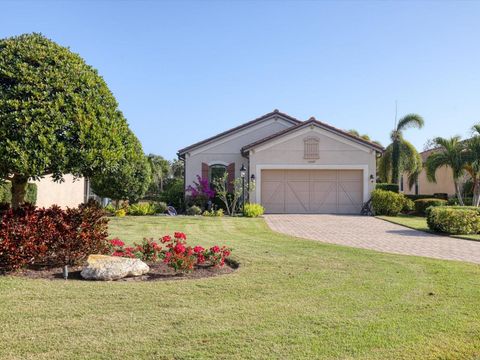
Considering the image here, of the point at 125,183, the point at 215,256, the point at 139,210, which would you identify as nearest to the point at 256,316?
the point at 215,256

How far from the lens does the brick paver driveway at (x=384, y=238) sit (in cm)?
1035

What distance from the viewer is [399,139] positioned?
27094mm

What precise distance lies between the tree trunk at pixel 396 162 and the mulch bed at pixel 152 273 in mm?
21800

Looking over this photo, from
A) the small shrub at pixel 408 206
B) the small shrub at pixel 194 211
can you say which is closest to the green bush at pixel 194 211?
the small shrub at pixel 194 211

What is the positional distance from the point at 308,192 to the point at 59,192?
1291 cm

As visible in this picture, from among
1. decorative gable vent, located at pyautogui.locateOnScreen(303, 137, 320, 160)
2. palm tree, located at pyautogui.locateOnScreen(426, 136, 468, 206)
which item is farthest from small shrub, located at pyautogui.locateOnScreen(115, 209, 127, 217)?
palm tree, located at pyautogui.locateOnScreen(426, 136, 468, 206)

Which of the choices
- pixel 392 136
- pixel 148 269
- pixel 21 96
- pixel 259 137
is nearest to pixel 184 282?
pixel 148 269

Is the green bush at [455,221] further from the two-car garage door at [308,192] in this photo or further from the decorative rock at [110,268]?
the decorative rock at [110,268]

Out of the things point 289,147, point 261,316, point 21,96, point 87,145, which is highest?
point 289,147

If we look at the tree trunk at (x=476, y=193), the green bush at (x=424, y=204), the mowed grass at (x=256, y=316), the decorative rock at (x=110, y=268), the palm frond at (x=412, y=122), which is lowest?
the mowed grass at (x=256, y=316)

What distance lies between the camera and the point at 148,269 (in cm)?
718

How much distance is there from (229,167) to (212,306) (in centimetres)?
1901

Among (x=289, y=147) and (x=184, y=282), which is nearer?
(x=184, y=282)

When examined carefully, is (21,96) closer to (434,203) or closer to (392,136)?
(434,203)
